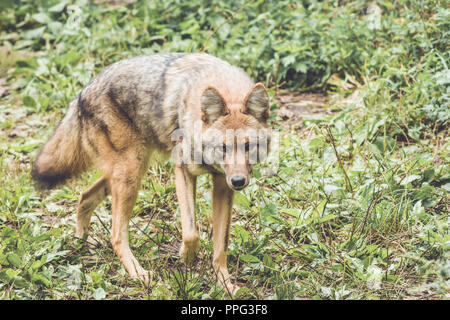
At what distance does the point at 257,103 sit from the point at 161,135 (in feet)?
3.19

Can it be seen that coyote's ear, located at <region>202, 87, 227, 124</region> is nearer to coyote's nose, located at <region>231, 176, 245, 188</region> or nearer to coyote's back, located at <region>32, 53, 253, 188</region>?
coyote's back, located at <region>32, 53, 253, 188</region>

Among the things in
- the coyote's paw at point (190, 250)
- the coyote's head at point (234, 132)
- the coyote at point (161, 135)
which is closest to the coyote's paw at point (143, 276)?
the coyote at point (161, 135)

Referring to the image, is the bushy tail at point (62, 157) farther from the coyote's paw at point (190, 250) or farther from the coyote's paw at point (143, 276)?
the coyote's paw at point (190, 250)

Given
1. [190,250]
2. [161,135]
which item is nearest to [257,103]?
[161,135]

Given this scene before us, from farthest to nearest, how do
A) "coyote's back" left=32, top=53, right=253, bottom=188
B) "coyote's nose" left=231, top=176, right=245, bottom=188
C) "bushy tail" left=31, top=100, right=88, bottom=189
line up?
1. "bushy tail" left=31, top=100, right=88, bottom=189
2. "coyote's back" left=32, top=53, right=253, bottom=188
3. "coyote's nose" left=231, top=176, right=245, bottom=188

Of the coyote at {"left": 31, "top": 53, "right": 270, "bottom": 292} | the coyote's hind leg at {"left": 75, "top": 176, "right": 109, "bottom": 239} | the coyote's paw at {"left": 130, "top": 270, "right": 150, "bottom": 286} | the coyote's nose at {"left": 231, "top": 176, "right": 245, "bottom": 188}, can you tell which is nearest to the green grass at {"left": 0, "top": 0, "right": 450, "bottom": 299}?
the coyote's paw at {"left": 130, "top": 270, "right": 150, "bottom": 286}

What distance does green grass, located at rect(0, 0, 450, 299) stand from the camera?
4.23m

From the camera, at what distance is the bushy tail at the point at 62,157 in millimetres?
4984

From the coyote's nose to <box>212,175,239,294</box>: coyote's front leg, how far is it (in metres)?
0.52

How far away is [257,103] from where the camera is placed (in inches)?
160

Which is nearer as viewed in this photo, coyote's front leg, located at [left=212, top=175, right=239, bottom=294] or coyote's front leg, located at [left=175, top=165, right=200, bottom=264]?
coyote's front leg, located at [left=175, top=165, right=200, bottom=264]

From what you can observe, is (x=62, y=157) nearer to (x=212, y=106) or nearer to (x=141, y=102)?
(x=141, y=102)

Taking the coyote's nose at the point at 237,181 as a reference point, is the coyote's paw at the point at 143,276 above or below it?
below

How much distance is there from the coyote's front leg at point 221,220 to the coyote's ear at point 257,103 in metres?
0.62
